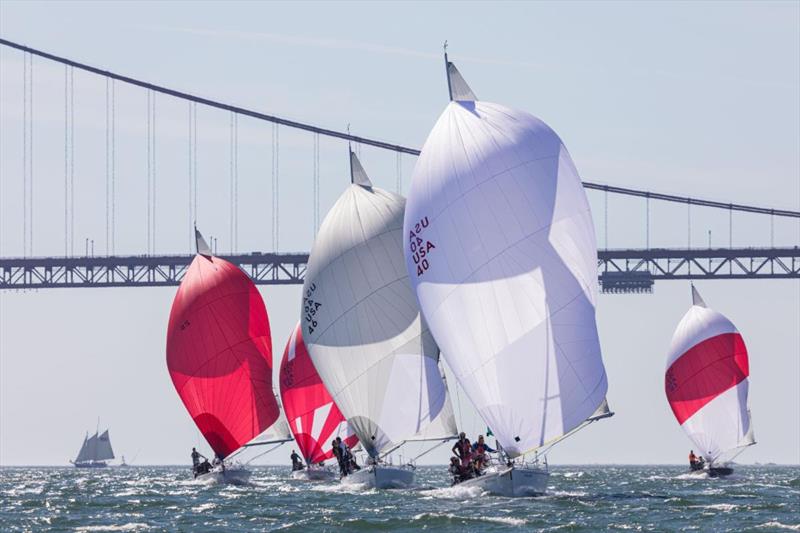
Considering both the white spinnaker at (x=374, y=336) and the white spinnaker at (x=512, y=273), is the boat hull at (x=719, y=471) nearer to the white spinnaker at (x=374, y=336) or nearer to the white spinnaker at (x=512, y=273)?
the white spinnaker at (x=374, y=336)

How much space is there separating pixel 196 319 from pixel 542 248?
12094mm

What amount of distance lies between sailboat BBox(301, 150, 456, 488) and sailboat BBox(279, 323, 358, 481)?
678cm

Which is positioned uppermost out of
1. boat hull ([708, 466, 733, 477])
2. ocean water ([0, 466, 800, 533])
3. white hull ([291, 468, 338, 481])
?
white hull ([291, 468, 338, 481])

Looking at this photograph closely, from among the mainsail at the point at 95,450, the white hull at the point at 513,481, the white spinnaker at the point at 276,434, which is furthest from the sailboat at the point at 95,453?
the white hull at the point at 513,481

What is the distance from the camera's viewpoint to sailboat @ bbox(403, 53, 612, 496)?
2600 centimetres

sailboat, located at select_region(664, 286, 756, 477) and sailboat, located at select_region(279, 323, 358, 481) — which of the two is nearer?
sailboat, located at select_region(279, 323, 358, 481)

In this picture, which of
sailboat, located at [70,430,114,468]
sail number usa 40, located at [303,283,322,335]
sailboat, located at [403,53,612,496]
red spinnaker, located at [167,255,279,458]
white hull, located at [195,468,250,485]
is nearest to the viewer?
sailboat, located at [403,53,612,496]

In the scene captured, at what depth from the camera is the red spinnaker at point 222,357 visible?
3647cm

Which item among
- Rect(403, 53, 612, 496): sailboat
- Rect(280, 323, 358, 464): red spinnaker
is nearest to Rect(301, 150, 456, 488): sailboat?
Rect(403, 53, 612, 496): sailboat

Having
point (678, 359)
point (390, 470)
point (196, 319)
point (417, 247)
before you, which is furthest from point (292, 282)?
point (417, 247)

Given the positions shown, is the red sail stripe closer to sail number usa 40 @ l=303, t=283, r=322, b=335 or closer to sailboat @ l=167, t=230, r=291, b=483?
sailboat @ l=167, t=230, r=291, b=483

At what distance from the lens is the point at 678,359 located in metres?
43.0

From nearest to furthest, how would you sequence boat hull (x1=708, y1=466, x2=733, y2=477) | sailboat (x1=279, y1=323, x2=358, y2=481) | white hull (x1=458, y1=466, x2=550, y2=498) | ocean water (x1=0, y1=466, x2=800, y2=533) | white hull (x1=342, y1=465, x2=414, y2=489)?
ocean water (x1=0, y1=466, x2=800, y2=533), white hull (x1=458, y1=466, x2=550, y2=498), white hull (x1=342, y1=465, x2=414, y2=489), sailboat (x1=279, y1=323, x2=358, y2=481), boat hull (x1=708, y1=466, x2=733, y2=477)

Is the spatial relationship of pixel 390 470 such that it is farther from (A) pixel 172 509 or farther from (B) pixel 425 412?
(A) pixel 172 509
